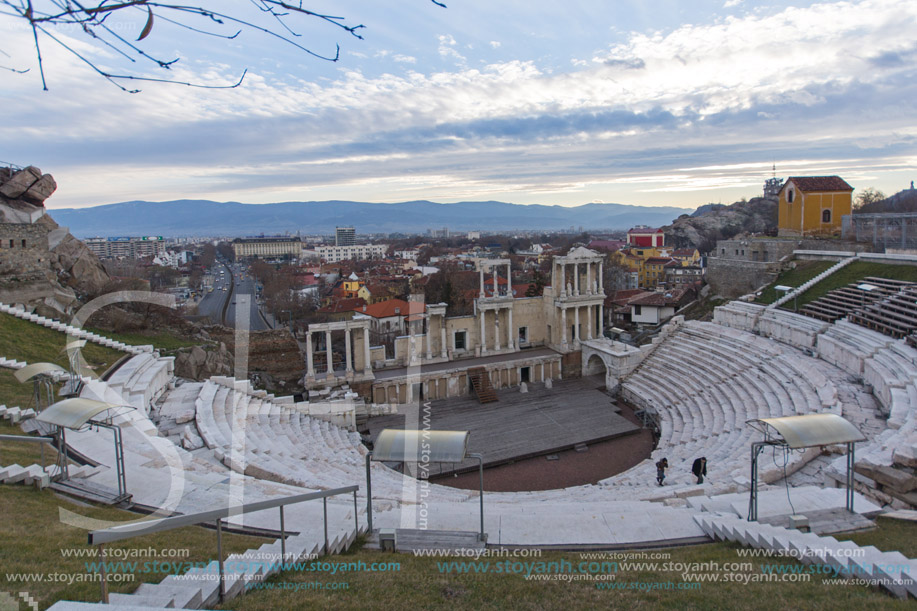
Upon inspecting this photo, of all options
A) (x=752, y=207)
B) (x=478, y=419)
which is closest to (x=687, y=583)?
(x=478, y=419)

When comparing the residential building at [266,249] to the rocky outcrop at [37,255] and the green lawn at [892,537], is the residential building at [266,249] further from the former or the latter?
the green lawn at [892,537]

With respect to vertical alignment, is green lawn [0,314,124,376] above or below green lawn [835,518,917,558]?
above

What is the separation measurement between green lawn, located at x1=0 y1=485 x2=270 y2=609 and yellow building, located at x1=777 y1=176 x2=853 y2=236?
1635 inches

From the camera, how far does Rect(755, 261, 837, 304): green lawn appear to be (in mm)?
26750

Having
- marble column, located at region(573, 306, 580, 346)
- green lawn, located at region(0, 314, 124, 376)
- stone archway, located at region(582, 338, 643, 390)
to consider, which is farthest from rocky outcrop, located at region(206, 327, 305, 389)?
stone archway, located at region(582, 338, 643, 390)

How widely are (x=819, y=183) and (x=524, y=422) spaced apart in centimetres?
3070

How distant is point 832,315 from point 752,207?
260 ft

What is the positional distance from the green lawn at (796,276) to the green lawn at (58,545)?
28048 mm

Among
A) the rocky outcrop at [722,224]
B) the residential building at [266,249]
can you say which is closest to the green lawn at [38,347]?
the rocky outcrop at [722,224]

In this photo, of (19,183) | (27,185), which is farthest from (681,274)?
(19,183)

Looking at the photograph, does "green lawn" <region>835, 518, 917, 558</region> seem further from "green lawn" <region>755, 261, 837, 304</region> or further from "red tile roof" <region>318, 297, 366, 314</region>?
"red tile roof" <region>318, 297, 366, 314</region>

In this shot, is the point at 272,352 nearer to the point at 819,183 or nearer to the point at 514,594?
the point at 514,594

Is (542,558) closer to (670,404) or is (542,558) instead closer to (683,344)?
(670,404)

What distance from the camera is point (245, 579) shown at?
499 cm
